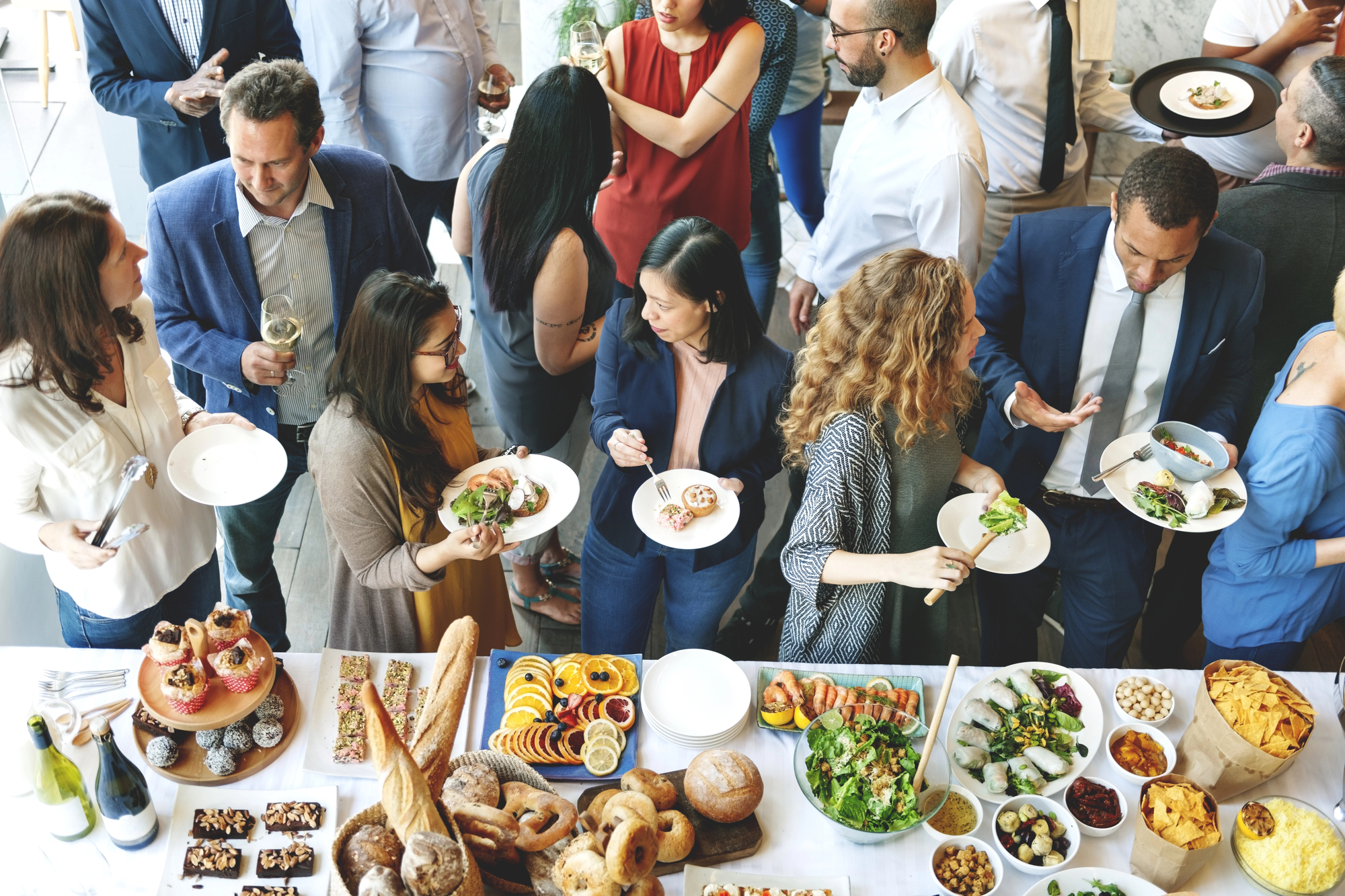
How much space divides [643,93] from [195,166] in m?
1.86

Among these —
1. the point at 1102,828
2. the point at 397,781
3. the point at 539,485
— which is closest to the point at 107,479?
the point at 539,485

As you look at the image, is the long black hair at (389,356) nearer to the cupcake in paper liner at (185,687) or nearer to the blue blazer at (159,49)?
the cupcake in paper liner at (185,687)

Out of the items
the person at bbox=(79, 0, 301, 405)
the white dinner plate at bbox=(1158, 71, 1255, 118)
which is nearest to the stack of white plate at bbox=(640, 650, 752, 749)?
the person at bbox=(79, 0, 301, 405)

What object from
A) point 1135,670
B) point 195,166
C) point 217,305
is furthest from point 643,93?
point 1135,670

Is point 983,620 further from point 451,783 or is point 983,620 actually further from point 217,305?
point 217,305

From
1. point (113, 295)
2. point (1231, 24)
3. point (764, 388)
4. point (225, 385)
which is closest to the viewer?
point (113, 295)

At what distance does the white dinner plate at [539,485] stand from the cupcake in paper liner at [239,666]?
1.85 ft

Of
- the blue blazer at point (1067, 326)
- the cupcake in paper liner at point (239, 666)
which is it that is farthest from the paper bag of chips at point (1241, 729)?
the cupcake in paper liner at point (239, 666)

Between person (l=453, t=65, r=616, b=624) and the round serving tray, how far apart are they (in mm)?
2430

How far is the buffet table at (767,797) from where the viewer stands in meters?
2.14

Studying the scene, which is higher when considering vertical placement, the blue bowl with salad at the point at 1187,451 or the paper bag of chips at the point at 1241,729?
the blue bowl with salad at the point at 1187,451

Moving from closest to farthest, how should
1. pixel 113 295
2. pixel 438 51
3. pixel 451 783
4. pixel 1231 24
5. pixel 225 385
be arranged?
1. pixel 451 783
2. pixel 113 295
3. pixel 225 385
4. pixel 438 51
5. pixel 1231 24

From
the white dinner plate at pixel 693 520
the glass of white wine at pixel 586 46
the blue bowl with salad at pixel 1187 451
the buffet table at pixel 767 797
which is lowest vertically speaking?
the buffet table at pixel 767 797

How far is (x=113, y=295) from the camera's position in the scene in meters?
2.41
